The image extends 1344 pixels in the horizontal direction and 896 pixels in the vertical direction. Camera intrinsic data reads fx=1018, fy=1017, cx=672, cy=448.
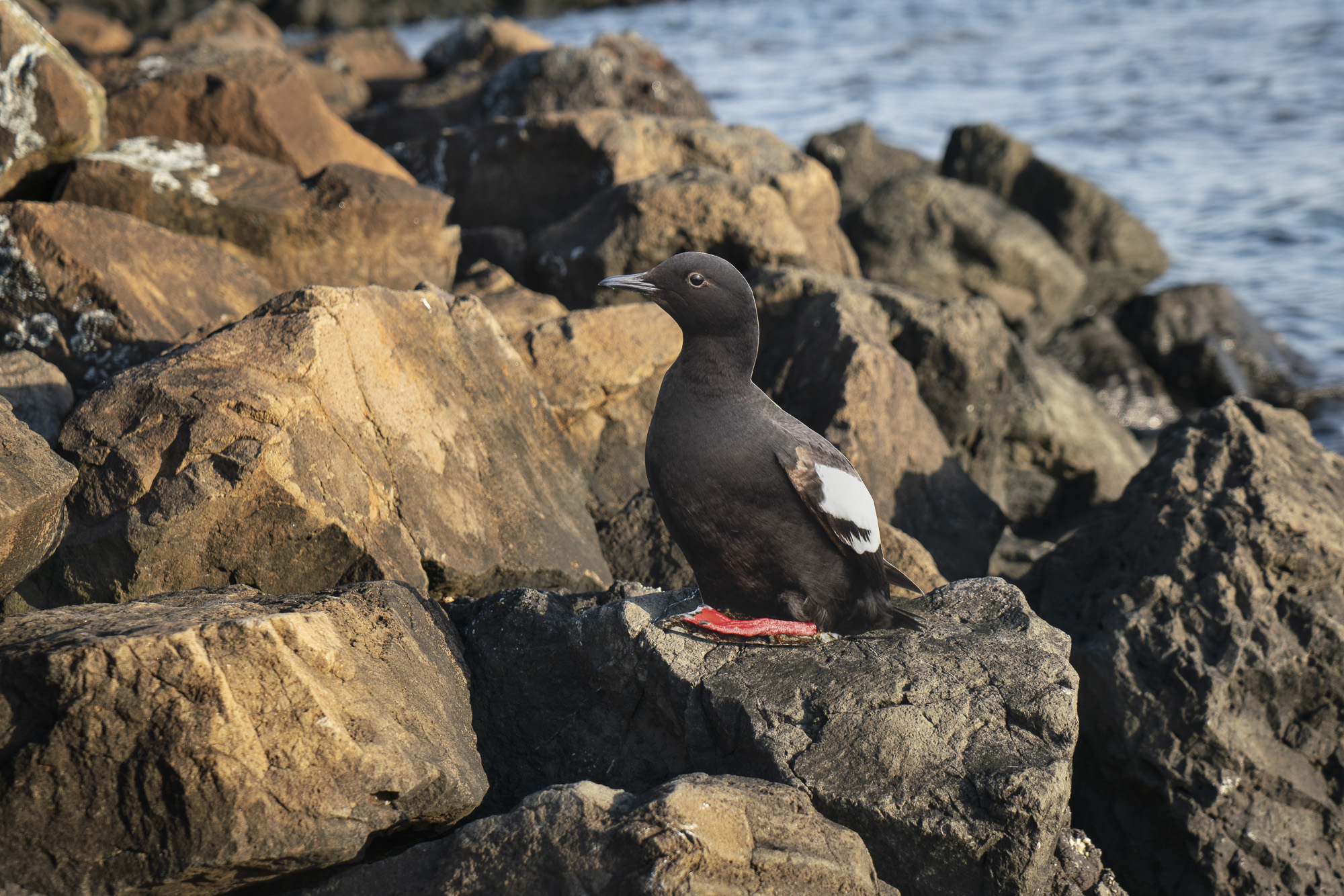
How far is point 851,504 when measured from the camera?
13.8 ft

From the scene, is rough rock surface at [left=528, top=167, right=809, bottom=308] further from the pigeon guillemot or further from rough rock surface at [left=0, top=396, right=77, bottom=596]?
rough rock surface at [left=0, top=396, right=77, bottom=596]

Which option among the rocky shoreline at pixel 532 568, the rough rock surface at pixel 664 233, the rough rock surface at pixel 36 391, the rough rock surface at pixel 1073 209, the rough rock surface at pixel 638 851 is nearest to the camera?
the rough rock surface at pixel 638 851

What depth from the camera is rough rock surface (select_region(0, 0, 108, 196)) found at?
6613mm

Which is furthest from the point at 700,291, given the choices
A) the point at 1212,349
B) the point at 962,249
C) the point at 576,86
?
the point at 1212,349

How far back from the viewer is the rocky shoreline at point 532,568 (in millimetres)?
3162

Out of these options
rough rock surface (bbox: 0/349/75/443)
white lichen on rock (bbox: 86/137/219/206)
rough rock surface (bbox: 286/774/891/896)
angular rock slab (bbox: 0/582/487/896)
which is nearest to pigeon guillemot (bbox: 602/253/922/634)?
rough rock surface (bbox: 286/774/891/896)

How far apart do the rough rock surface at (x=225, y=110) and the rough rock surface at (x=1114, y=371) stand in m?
9.26

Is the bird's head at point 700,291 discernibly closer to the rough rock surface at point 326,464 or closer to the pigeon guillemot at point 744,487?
the pigeon guillemot at point 744,487

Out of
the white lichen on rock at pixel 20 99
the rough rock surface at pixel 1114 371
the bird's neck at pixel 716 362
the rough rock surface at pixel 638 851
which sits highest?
the white lichen on rock at pixel 20 99

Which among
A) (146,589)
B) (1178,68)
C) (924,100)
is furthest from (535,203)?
(1178,68)

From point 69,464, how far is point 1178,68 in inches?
1110

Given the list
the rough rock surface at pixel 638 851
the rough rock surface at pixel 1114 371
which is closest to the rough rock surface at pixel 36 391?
the rough rock surface at pixel 638 851

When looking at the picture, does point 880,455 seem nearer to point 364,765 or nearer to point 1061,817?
point 1061,817

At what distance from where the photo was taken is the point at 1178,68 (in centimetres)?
2569
